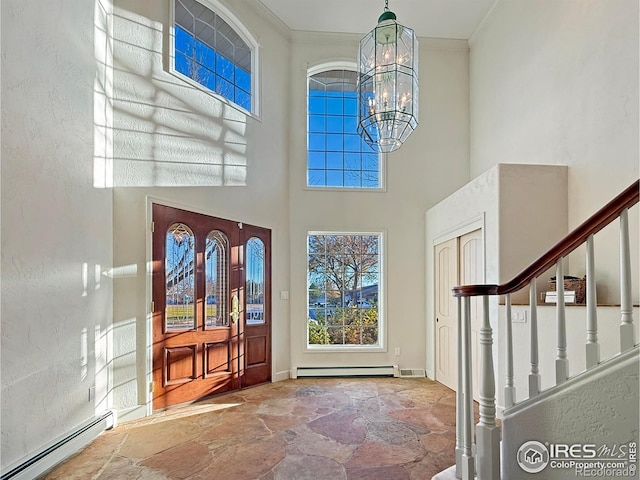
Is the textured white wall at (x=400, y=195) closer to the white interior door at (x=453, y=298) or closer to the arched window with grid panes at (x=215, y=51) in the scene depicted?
the white interior door at (x=453, y=298)

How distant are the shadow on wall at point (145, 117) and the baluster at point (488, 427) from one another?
348 cm

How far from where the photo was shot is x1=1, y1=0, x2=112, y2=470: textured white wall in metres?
2.71

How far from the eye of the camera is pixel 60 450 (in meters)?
3.08

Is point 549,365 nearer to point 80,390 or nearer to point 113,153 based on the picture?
point 80,390

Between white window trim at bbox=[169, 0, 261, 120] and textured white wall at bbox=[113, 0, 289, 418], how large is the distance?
0.06 m

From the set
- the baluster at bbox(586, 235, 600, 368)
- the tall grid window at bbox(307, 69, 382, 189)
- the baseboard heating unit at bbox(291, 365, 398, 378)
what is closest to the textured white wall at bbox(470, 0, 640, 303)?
the baluster at bbox(586, 235, 600, 368)

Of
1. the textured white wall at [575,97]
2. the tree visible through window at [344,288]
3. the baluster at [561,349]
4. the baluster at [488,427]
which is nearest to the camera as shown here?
the baluster at [561,349]

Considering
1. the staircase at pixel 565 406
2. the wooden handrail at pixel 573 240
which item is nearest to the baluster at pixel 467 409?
the staircase at pixel 565 406

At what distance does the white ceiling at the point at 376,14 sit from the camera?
5.51 m

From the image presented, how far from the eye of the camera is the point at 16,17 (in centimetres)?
278

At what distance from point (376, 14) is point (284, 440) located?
5.54 meters

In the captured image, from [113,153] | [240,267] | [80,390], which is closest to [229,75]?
[113,153]

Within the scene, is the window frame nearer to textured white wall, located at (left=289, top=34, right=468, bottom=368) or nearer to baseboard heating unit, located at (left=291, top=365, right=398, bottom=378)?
textured white wall, located at (left=289, top=34, right=468, bottom=368)

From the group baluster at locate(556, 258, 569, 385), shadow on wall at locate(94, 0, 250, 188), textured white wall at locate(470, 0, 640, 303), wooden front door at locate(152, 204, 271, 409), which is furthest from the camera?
wooden front door at locate(152, 204, 271, 409)
